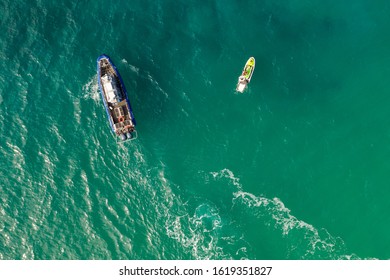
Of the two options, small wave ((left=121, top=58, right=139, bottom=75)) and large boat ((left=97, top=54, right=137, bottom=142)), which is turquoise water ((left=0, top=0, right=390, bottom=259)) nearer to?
small wave ((left=121, top=58, right=139, bottom=75))

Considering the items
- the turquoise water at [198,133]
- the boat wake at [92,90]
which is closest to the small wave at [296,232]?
the turquoise water at [198,133]

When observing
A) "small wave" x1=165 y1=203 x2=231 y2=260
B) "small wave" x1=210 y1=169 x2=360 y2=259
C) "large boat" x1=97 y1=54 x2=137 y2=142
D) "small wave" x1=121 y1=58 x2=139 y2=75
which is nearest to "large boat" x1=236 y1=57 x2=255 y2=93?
"small wave" x1=121 y1=58 x2=139 y2=75

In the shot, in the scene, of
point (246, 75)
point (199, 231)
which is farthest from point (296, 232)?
point (246, 75)

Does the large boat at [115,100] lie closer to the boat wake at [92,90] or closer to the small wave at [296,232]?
the boat wake at [92,90]

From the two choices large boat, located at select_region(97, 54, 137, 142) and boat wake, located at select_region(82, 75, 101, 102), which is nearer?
large boat, located at select_region(97, 54, 137, 142)

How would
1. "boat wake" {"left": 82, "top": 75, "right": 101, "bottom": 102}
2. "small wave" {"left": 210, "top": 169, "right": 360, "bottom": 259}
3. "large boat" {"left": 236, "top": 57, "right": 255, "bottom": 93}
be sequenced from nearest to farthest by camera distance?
"small wave" {"left": 210, "top": 169, "right": 360, "bottom": 259} → "large boat" {"left": 236, "top": 57, "right": 255, "bottom": 93} → "boat wake" {"left": 82, "top": 75, "right": 101, "bottom": 102}
